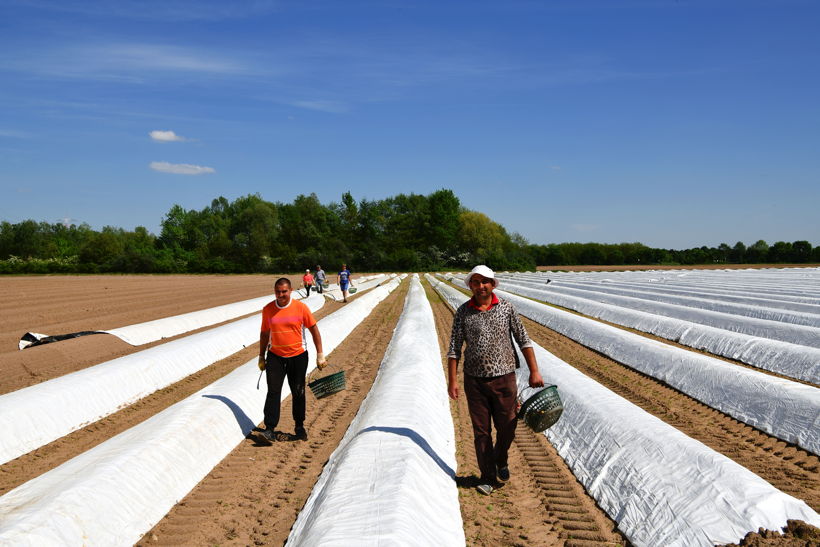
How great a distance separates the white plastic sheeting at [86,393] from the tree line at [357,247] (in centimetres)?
5296

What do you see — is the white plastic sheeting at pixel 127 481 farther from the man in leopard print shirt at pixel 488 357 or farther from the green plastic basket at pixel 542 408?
the green plastic basket at pixel 542 408

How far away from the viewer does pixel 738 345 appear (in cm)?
946

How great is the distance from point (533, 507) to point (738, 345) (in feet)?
22.7

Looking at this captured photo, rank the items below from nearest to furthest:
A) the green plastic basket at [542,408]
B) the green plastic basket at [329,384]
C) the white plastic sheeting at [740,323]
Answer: the green plastic basket at [542,408], the green plastic basket at [329,384], the white plastic sheeting at [740,323]

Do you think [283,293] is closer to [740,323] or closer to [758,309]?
[740,323]

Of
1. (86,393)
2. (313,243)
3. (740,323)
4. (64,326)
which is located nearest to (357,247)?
(313,243)

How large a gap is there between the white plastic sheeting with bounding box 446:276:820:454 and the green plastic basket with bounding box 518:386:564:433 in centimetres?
287

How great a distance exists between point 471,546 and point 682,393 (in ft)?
16.8

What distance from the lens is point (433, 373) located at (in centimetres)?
759

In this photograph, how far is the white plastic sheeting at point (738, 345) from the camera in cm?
785

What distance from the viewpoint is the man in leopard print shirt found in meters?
3.97

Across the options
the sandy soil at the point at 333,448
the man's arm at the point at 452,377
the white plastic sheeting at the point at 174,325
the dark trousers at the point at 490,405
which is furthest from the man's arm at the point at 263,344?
the white plastic sheeting at the point at 174,325

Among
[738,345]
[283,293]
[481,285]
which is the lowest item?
[738,345]

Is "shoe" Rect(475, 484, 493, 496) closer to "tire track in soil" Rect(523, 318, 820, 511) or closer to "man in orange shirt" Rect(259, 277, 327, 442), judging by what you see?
"man in orange shirt" Rect(259, 277, 327, 442)
